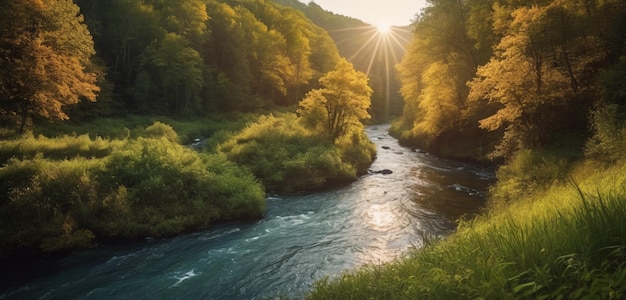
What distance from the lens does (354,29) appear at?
134750 mm

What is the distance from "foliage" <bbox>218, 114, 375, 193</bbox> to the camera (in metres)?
22.9

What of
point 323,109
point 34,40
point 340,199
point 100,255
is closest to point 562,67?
point 340,199

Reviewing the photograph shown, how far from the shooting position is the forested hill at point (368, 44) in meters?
104

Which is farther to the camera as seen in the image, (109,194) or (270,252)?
(109,194)

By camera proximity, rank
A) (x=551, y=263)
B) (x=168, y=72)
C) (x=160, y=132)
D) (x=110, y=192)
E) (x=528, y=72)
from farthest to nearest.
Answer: (x=168, y=72) → (x=160, y=132) → (x=528, y=72) → (x=110, y=192) → (x=551, y=263)

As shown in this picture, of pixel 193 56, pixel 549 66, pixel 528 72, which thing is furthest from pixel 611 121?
pixel 193 56

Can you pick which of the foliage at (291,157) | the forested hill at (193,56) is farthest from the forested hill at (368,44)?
→ the foliage at (291,157)

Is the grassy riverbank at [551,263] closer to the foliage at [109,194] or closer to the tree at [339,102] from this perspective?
the foliage at [109,194]

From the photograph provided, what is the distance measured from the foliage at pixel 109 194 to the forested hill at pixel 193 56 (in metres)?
21.6

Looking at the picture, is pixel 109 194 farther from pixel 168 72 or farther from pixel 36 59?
pixel 168 72

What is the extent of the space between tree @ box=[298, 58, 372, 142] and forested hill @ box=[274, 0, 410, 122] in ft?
204

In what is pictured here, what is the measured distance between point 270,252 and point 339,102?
18957 millimetres

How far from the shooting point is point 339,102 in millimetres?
29750

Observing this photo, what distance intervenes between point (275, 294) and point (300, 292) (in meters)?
0.76
